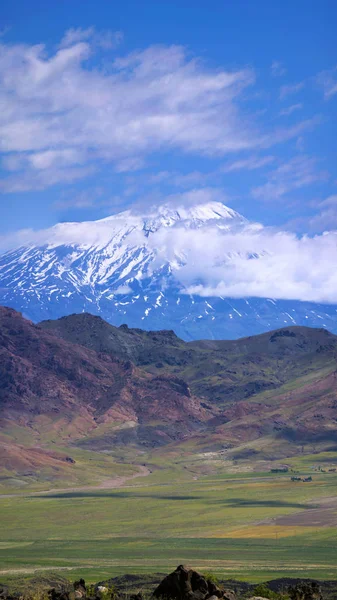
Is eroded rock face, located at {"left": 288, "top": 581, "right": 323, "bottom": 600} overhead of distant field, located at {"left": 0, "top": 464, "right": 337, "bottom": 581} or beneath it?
beneath

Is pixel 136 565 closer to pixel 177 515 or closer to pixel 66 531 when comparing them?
pixel 66 531

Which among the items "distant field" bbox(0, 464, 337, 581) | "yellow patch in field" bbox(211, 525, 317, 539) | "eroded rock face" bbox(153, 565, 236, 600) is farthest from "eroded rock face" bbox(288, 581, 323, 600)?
"yellow patch in field" bbox(211, 525, 317, 539)

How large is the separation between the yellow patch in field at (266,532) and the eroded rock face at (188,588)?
337 feet

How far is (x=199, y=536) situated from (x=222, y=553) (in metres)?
27.5

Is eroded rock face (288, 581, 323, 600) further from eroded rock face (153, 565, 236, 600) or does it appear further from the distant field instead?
the distant field

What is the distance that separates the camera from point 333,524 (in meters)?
173

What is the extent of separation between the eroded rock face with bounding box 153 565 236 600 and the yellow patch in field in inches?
4044

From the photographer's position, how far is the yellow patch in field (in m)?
163

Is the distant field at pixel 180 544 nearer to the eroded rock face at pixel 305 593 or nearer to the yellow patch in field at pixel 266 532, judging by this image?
the yellow patch in field at pixel 266 532

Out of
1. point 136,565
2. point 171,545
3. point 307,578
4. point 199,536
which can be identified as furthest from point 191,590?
point 199,536

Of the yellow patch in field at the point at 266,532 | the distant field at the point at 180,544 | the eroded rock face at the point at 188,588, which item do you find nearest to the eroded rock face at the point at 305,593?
the eroded rock face at the point at 188,588

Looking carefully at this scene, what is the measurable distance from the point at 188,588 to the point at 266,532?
111m

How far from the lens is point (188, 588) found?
60.3 metres

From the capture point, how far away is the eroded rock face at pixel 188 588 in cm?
5912
